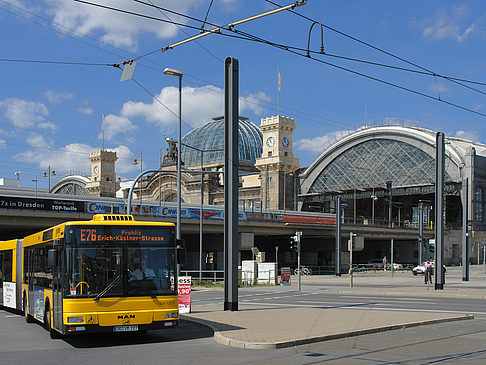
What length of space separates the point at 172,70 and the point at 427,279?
815 inches

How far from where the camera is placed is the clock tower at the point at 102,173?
118 m

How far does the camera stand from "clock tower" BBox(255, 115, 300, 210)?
318 feet

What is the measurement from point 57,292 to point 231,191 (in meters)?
6.91

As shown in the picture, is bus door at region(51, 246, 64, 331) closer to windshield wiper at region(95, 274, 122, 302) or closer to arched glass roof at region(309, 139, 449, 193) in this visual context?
windshield wiper at region(95, 274, 122, 302)

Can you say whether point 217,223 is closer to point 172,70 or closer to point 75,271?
point 172,70

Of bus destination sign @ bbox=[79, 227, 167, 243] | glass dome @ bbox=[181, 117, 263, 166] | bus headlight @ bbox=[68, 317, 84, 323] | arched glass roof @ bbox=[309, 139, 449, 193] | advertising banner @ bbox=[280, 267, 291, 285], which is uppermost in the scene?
glass dome @ bbox=[181, 117, 263, 166]

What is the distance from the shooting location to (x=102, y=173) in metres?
118

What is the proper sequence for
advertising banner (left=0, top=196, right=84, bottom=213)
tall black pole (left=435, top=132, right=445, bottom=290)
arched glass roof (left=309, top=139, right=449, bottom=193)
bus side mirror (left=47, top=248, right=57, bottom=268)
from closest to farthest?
1. bus side mirror (left=47, top=248, right=57, bottom=268)
2. tall black pole (left=435, top=132, right=445, bottom=290)
3. advertising banner (left=0, top=196, right=84, bottom=213)
4. arched glass roof (left=309, top=139, right=449, bottom=193)

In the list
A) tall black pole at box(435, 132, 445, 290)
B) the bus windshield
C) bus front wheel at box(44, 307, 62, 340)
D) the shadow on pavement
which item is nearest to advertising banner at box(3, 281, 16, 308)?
bus front wheel at box(44, 307, 62, 340)

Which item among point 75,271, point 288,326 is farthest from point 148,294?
point 288,326

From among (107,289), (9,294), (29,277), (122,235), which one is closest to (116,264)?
(107,289)

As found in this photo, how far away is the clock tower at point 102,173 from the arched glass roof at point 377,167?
39129 mm

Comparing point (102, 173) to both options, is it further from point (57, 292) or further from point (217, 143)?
point (57, 292)

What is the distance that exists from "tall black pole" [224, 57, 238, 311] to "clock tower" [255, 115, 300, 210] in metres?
77.5
